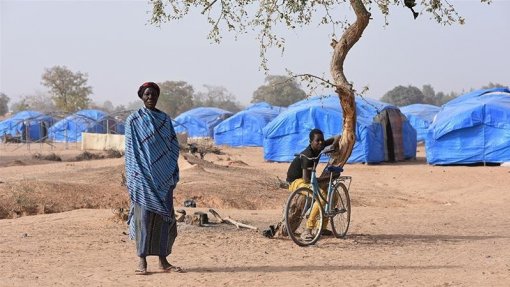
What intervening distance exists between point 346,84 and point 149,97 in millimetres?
2794

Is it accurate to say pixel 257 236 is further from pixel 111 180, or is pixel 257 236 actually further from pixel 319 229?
pixel 111 180

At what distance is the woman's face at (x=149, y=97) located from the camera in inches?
233

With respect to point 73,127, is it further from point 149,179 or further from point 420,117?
point 149,179

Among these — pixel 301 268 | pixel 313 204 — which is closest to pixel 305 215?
pixel 313 204

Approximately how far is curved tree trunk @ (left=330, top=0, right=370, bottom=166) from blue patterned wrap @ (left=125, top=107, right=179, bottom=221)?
252cm

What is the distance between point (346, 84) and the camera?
26.3ft

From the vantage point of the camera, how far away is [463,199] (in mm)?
13711

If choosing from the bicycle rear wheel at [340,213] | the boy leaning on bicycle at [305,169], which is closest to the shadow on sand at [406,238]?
the bicycle rear wheel at [340,213]

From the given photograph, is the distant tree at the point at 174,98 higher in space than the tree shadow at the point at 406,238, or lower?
higher

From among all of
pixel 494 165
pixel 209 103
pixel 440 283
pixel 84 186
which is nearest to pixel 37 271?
pixel 440 283

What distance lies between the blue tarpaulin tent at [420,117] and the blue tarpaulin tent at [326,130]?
9596 mm

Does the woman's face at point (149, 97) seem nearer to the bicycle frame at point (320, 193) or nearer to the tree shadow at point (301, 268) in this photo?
the tree shadow at point (301, 268)

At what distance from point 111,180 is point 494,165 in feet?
36.6

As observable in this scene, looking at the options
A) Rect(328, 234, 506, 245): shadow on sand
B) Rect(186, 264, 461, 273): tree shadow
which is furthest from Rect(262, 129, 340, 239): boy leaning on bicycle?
Rect(186, 264, 461, 273): tree shadow
